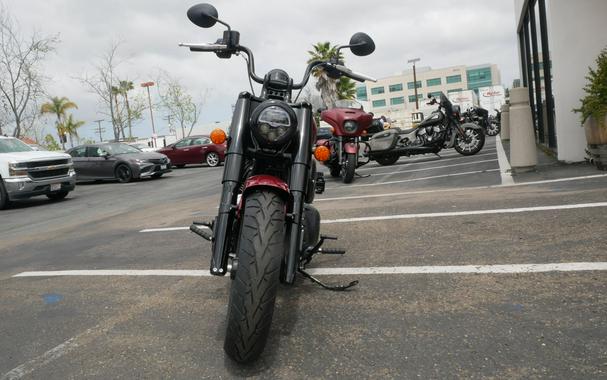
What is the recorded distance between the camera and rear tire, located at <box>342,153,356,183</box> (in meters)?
9.94

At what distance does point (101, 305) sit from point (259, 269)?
1.91 meters

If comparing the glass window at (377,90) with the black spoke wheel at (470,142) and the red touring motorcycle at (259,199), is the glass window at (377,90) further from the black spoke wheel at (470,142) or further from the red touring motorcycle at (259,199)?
the red touring motorcycle at (259,199)

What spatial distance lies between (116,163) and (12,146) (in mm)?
4334

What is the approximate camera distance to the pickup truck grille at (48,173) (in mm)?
12061

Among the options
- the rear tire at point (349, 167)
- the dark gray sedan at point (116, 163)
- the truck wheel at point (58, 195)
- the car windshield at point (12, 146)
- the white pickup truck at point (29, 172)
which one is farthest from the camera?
the dark gray sedan at point (116, 163)

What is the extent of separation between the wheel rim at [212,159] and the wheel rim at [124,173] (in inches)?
226

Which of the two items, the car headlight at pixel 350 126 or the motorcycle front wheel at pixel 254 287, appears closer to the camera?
the motorcycle front wheel at pixel 254 287

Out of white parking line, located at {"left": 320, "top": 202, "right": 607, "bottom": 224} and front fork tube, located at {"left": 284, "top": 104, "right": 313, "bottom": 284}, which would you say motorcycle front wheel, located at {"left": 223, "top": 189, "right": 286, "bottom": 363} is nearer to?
front fork tube, located at {"left": 284, "top": 104, "right": 313, "bottom": 284}

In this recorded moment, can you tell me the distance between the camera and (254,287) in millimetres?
2328

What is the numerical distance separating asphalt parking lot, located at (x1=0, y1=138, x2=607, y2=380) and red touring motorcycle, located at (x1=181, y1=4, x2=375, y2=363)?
0.35m

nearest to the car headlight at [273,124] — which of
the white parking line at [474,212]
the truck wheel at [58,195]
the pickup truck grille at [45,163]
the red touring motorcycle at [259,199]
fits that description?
the red touring motorcycle at [259,199]

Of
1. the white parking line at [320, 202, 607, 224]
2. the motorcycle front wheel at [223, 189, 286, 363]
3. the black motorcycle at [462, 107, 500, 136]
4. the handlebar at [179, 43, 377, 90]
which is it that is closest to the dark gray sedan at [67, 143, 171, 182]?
the black motorcycle at [462, 107, 500, 136]

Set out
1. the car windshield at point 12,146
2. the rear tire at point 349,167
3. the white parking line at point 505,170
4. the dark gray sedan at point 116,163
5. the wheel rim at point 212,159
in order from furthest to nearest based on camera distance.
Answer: the wheel rim at point 212,159, the dark gray sedan at point 116,163, the car windshield at point 12,146, the rear tire at point 349,167, the white parking line at point 505,170

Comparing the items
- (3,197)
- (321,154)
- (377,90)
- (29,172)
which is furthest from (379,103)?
(321,154)
